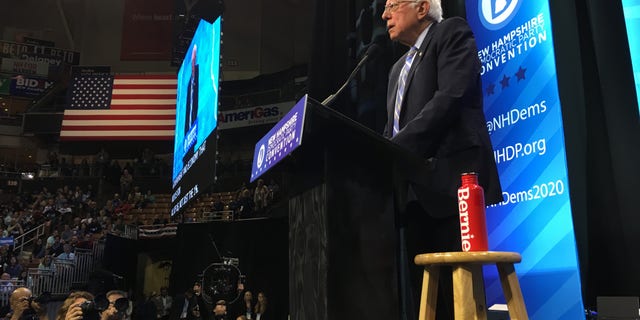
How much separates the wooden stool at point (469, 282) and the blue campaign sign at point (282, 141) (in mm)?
422

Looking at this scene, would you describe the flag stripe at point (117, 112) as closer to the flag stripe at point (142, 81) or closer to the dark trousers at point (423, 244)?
the flag stripe at point (142, 81)

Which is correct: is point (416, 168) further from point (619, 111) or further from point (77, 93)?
point (77, 93)

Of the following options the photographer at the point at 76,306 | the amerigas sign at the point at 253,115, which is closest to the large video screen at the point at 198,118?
the photographer at the point at 76,306

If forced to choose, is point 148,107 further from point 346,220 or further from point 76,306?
point 346,220

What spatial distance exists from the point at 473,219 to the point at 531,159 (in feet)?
6.55

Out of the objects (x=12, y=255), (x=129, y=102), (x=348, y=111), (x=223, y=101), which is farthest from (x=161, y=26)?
(x=348, y=111)

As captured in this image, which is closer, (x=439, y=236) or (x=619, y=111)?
(x=439, y=236)

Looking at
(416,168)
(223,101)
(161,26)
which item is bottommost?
(416,168)

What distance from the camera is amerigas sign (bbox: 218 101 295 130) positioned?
52.9ft

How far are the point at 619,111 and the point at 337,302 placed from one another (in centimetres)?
211

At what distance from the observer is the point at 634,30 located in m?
2.72

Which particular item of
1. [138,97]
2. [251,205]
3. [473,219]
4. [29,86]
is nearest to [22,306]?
[473,219]

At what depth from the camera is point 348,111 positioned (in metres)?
4.88

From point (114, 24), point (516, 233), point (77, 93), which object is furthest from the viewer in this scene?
point (114, 24)
